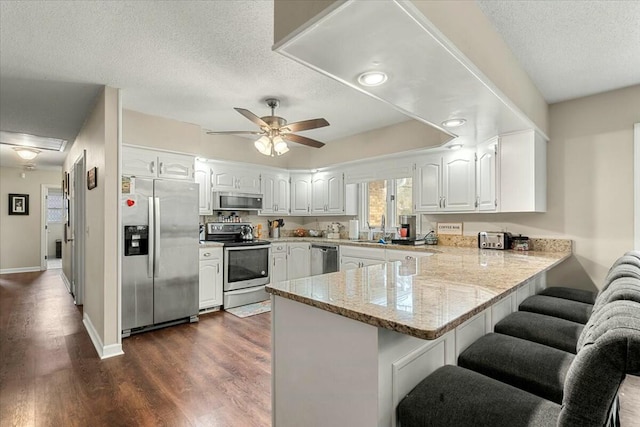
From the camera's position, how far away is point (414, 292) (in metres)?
1.43

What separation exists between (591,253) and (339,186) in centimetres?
320

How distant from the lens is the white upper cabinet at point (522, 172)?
2.98m

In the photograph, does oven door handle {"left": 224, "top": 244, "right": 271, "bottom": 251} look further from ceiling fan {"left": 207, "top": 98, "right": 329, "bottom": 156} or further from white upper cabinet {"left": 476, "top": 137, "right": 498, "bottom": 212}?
white upper cabinet {"left": 476, "top": 137, "right": 498, "bottom": 212}

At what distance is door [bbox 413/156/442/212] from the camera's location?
3.89 m

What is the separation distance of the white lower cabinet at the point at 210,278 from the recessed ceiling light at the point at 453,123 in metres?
3.09

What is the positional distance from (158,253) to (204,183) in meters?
1.30

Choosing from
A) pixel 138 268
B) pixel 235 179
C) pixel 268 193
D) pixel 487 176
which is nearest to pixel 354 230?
→ pixel 268 193

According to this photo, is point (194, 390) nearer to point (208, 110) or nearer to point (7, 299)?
point (208, 110)

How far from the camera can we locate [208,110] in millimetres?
3574

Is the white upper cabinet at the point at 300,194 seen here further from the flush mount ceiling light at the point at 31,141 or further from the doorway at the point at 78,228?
the flush mount ceiling light at the point at 31,141

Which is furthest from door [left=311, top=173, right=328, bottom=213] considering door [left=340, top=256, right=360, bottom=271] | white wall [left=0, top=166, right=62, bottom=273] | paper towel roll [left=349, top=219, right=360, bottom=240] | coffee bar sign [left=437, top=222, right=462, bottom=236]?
white wall [left=0, top=166, right=62, bottom=273]

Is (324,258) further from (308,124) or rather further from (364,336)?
(364,336)

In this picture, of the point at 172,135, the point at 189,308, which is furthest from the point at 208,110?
the point at 189,308

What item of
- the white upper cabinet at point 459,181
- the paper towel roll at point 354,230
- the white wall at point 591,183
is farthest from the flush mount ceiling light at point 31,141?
the white wall at point 591,183
